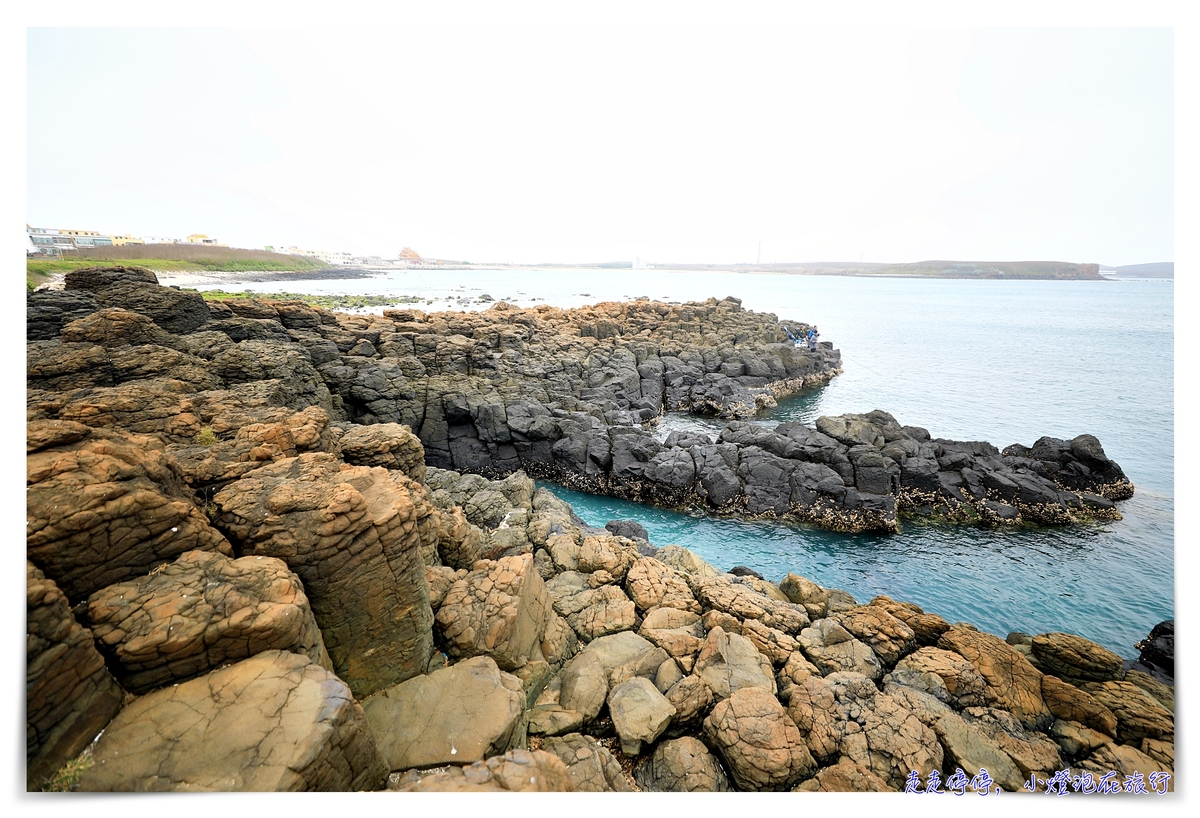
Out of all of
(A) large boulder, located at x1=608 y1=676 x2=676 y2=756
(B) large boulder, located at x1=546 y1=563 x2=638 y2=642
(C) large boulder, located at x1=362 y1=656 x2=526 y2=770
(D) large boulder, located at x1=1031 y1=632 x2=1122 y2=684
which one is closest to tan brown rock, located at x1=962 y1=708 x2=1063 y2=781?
(D) large boulder, located at x1=1031 y1=632 x2=1122 y2=684

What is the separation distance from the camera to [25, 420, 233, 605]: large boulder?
3754mm

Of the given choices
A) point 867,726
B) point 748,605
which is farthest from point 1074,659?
point 748,605

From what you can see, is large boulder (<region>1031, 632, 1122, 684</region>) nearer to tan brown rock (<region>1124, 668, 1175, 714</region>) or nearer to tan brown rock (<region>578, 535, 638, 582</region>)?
tan brown rock (<region>1124, 668, 1175, 714</region>)

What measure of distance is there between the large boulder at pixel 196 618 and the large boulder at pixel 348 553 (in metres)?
0.43

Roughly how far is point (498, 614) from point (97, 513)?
4.34 metres

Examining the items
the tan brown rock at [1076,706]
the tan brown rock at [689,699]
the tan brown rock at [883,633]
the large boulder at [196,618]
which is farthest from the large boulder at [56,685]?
the tan brown rock at [1076,706]

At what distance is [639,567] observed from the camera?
987 cm

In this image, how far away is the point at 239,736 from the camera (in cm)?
347

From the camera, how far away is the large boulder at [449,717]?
183 inches

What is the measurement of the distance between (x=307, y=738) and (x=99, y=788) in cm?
147

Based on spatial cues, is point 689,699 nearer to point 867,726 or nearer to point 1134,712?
point 867,726

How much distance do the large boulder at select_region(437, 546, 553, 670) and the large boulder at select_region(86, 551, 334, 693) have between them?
6.63 ft

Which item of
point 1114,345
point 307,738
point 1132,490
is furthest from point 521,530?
point 1114,345

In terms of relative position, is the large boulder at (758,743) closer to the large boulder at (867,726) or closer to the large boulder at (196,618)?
the large boulder at (867,726)
